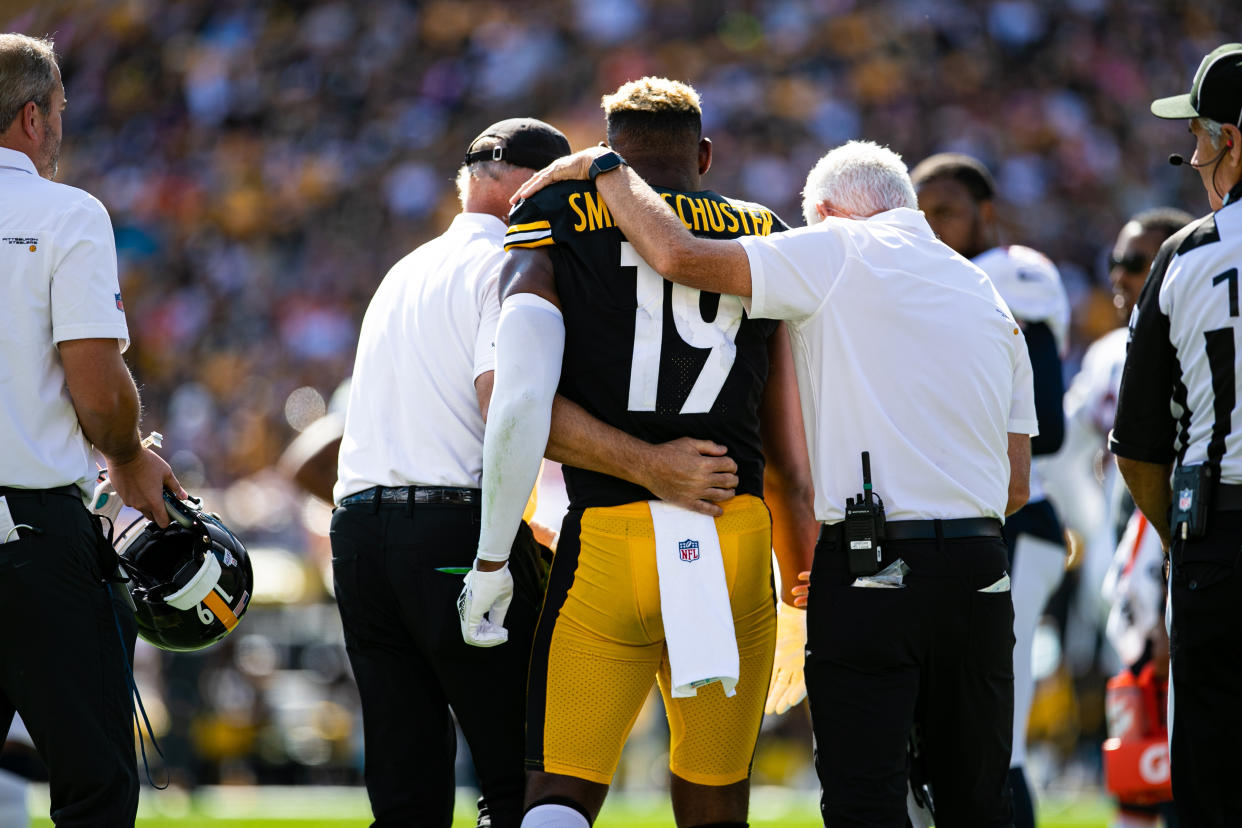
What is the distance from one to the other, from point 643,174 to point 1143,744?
319 centimetres

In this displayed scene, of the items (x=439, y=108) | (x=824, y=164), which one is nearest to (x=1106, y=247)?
(x=439, y=108)

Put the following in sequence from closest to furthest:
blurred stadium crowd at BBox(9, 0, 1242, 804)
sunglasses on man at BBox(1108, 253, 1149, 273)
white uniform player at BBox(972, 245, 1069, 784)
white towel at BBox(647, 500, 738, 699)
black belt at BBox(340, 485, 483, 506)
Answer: white towel at BBox(647, 500, 738, 699)
black belt at BBox(340, 485, 483, 506)
white uniform player at BBox(972, 245, 1069, 784)
sunglasses on man at BBox(1108, 253, 1149, 273)
blurred stadium crowd at BBox(9, 0, 1242, 804)

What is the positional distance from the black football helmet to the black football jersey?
1.10 m

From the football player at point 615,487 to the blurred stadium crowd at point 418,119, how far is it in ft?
34.4

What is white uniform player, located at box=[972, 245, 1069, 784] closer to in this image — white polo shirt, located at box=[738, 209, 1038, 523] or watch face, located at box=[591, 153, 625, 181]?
white polo shirt, located at box=[738, 209, 1038, 523]

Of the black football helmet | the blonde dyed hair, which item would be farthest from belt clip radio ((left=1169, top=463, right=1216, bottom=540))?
the black football helmet

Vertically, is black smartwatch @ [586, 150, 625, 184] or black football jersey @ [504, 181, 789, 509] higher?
black smartwatch @ [586, 150, 625, 184]

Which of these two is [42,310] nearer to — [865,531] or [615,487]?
[615,487]

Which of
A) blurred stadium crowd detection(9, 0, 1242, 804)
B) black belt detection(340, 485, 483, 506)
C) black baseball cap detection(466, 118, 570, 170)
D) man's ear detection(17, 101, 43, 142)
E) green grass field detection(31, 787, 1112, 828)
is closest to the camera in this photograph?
man's ear detection(17, 101, 43, 142)

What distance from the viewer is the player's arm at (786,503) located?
4086 millimetres

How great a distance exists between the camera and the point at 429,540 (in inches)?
163

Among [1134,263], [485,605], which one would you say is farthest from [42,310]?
[1134,263]

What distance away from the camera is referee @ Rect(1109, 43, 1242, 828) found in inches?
148

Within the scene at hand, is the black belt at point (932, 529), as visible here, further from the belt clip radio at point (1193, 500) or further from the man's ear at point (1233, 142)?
the man's ear at point (1233, 142)
